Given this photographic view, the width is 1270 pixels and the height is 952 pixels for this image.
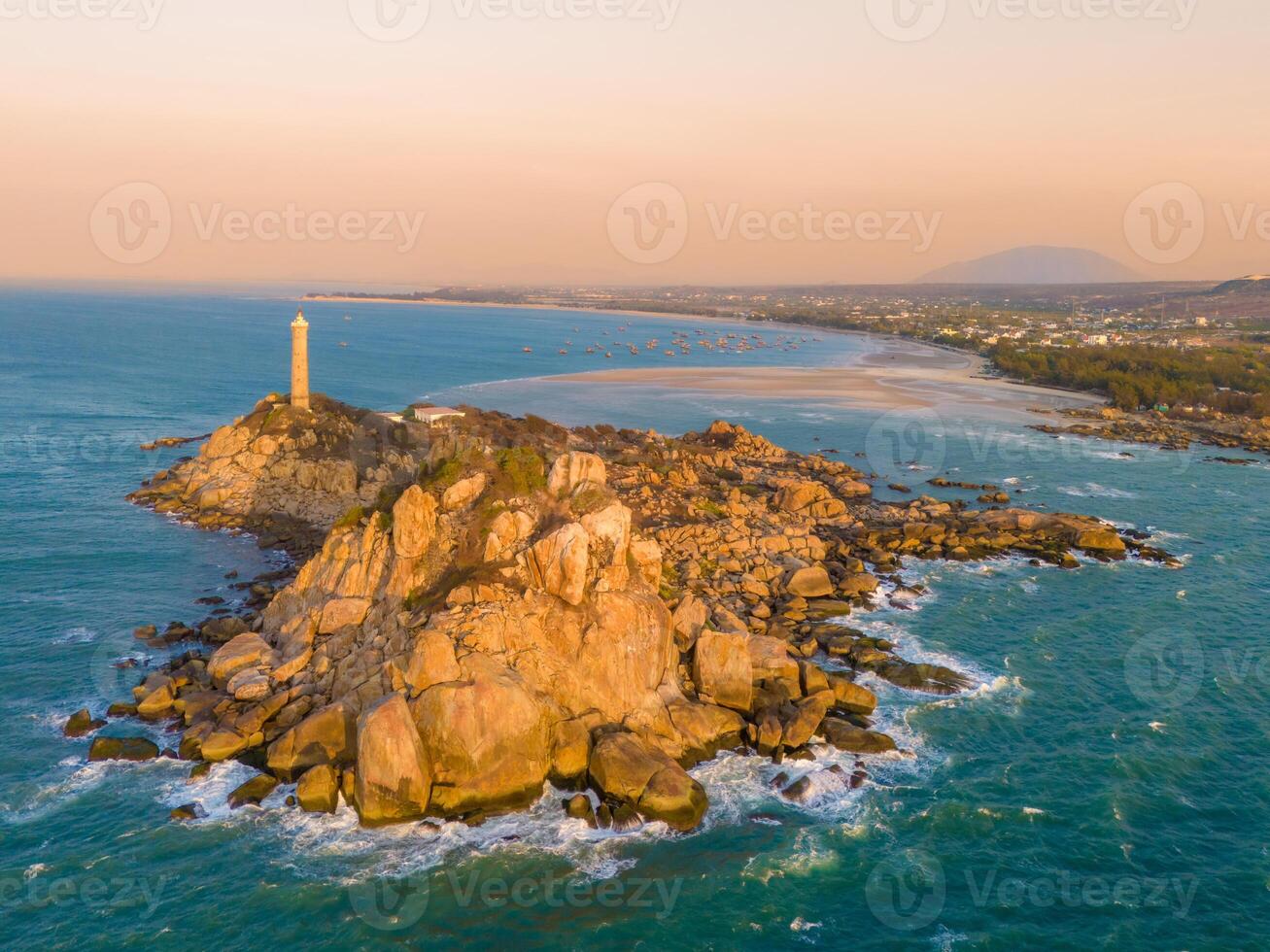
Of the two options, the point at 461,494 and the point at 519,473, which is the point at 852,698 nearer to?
the point at 519,473

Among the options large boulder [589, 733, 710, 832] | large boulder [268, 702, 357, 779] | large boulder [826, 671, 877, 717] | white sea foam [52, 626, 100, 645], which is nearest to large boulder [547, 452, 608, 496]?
large boulder [589, 733, 710, 832]

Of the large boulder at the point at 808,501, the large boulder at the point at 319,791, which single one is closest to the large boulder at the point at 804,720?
the large boulder at the point at 319,791

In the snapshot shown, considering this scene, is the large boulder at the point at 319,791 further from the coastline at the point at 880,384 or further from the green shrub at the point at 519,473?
the coastline at the point at 880,384

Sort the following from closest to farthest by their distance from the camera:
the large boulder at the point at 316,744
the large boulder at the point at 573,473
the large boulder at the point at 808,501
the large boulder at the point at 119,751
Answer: the large boulder at the point at 316,744, the large boulder at the point at 119,751, the large boulder at the point at 573,473, the large boulder at the point at 808,501

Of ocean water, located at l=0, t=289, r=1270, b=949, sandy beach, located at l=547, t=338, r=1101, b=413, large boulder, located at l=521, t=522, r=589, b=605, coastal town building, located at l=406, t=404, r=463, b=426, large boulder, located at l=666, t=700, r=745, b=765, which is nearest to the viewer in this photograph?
ocean water, located at l=0, t=289, r=1270, b=949

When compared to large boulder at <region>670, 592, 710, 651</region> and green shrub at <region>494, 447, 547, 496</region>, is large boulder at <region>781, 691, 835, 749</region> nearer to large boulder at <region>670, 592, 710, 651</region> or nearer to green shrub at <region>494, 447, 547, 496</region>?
large boulder at <region>670, 592, 710, 651</region>

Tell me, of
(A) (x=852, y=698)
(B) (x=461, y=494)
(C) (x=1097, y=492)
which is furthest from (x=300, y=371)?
(C) (x=1097, y=492)
